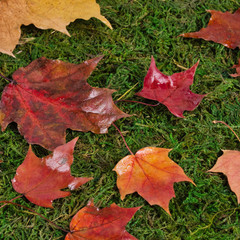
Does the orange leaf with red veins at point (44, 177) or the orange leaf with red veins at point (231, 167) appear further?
the orange leaf with red veins at point (231, 167)

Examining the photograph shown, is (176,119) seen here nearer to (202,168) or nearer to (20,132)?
(202,168)

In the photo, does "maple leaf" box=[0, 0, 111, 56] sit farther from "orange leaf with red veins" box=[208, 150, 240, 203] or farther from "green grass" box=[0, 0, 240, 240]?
"orange leaf with red veins" box=[208, 150, 240, 203]

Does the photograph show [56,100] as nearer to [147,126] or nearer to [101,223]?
[147,126]

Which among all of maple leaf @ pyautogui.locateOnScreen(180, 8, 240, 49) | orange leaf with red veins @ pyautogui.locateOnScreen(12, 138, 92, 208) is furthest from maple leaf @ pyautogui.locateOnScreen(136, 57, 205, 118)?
orange leaf with red veins @ pyautogui.locateOnScreen(12, 138, 92, 208)

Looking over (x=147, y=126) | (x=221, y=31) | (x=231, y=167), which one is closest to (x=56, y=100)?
(x=147, y=126)

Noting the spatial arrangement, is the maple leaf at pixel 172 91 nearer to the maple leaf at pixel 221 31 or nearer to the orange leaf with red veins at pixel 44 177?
the maple leaf at pixel 221 31

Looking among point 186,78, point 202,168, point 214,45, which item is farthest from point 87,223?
point 214,45

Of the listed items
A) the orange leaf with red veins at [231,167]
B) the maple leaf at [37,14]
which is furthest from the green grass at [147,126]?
the maple leaf at [37,14]
